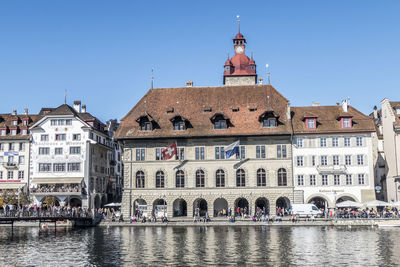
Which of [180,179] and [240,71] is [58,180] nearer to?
[180,179]

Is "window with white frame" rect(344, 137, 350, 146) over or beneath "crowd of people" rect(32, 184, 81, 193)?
over

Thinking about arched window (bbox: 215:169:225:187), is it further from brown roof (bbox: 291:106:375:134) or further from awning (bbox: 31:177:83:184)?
awning (bbox: 31:177:83:184)

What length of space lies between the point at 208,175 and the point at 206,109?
384 inches

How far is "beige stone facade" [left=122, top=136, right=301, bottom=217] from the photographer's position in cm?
6512

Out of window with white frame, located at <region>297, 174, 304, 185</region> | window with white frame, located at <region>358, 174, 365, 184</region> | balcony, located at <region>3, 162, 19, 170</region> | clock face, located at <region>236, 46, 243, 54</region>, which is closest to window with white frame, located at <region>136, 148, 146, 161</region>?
window with white frame, located at <region>297, 174, 304, 185</region>

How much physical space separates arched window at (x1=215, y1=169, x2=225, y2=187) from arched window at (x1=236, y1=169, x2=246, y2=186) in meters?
1.88

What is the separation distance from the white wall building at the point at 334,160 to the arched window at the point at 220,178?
9464 millimetres

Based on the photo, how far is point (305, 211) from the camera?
60344 millimetres

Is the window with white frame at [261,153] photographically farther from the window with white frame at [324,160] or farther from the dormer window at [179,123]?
the dormer window at [179,123]

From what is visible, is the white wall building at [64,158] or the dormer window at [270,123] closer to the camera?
the dormer window at [270,123]

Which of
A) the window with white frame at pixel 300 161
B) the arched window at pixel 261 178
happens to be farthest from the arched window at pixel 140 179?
the window with white frame at pixel 300 161

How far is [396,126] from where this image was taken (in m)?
66.2

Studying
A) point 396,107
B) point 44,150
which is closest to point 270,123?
point 396,107

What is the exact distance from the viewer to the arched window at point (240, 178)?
6575 centimetres
